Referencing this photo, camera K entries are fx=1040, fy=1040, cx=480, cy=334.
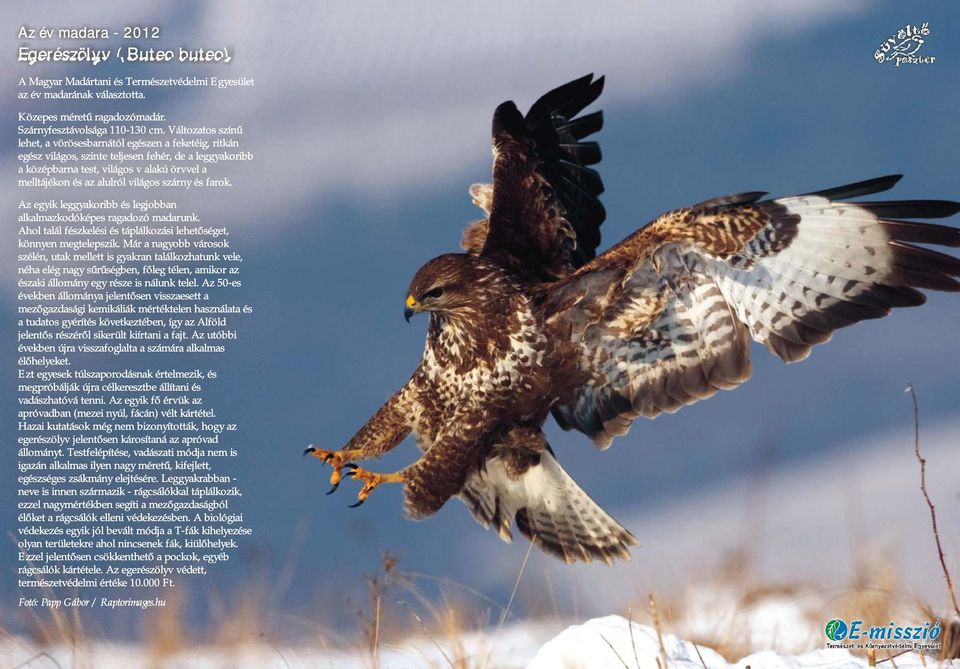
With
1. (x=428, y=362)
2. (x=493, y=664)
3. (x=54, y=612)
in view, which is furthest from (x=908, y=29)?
(x=54, y=612)

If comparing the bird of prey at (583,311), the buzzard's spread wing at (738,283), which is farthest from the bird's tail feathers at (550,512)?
the buzzard's spread wing at (738,283)

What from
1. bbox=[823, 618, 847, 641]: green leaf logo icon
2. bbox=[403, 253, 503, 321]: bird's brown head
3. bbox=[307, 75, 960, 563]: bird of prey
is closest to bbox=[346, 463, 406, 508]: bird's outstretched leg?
bbox=[307, 75, 960, 563]: bird of prey

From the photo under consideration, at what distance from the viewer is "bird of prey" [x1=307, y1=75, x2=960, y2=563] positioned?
5598mm

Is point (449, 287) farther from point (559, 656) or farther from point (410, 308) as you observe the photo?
point (559, 656)

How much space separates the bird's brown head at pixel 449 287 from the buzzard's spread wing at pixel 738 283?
0.45 m

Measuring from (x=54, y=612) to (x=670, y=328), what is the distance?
3716 mm

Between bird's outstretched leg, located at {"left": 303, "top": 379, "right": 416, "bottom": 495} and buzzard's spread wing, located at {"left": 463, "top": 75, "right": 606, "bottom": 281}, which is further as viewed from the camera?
buzzard's spread wing, located at {"left": 463, "top": 75, "right": 606, "bottom": 281}

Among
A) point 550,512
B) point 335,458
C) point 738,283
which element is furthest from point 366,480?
point 738,283

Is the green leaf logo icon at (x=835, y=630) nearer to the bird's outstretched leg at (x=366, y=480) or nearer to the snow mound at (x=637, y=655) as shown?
the snow mound at (x=637, y=655)

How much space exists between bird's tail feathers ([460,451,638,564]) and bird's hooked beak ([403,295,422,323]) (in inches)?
43.7

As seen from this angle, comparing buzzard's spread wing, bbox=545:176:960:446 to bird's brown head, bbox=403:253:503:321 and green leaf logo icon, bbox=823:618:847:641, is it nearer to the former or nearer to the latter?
bird's brown head, bbox=403:253:503:321

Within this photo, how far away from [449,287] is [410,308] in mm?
275

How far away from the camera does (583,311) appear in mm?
6137

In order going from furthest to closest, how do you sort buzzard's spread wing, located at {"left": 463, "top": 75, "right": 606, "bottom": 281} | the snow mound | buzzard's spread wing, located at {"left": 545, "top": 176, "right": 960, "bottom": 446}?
buzzard's spread wing, located at {"left": 463, "top": 75, "right": 606, "bottom": 281} → buzzard's spread wing, located at {"left": 545, "top": 176, "right": 960, "bottom": 446} → the snow mound
